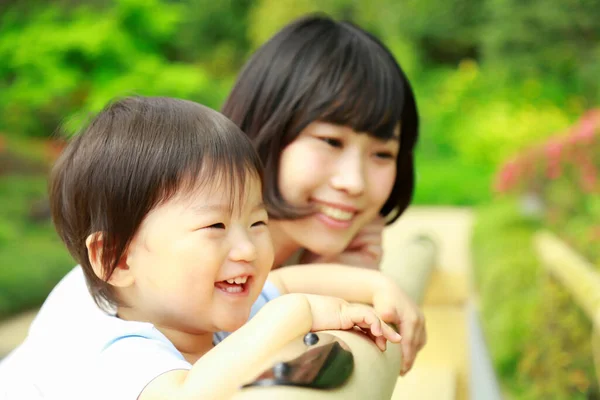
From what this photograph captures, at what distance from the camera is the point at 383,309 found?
131 centimetres

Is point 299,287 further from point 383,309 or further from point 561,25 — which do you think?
point 561,25

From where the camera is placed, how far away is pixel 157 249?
1041 millimetres

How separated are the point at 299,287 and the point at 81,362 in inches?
20.4

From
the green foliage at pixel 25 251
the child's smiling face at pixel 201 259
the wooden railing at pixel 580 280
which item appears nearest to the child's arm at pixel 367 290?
the child's smiling face at pixel 201 259

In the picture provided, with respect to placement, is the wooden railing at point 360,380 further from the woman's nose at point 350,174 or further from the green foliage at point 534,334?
the green foliage at point 534,334

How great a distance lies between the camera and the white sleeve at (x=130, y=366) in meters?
0.91

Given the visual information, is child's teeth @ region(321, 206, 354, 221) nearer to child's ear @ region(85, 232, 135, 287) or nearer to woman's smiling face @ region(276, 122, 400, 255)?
woman's smiling face @ region(276, 122, 400, 255)

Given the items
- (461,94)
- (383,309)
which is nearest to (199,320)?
(383,309)

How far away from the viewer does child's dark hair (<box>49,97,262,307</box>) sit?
3.45ft

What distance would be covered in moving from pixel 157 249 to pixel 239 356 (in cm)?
24

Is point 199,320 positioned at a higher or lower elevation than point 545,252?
higher

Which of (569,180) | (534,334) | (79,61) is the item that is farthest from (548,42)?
(534,334)

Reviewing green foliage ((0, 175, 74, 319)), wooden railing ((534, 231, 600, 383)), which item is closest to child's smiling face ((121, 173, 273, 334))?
wooden railing ((534, 231, 600, 383))

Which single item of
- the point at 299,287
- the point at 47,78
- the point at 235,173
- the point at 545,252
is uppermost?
the point at 235,173
